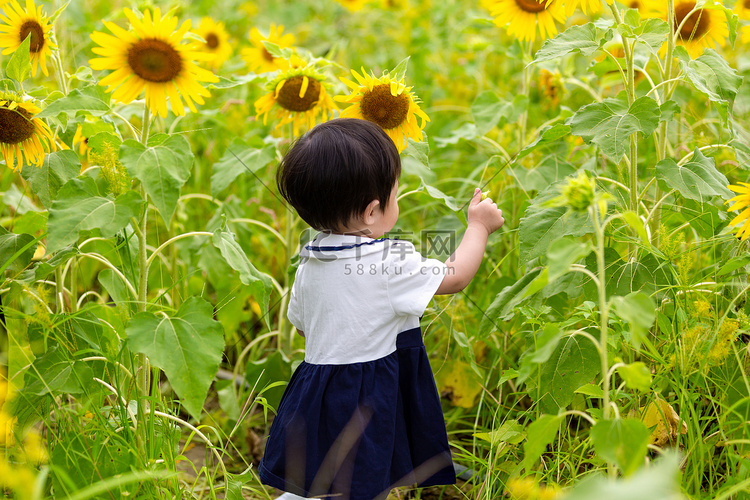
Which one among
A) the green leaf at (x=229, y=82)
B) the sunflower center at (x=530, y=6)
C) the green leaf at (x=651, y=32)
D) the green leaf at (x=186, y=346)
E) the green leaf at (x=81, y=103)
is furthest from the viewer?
the sunflower center at (x=530, y=6)

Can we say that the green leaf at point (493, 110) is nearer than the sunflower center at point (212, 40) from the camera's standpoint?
Yes

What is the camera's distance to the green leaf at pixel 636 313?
1043mm

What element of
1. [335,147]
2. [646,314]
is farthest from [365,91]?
[646,314]

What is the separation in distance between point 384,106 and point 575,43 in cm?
50

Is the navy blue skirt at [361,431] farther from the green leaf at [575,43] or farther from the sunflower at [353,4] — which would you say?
the sunflower at [353,4]

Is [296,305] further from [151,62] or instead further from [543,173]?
[543,173]

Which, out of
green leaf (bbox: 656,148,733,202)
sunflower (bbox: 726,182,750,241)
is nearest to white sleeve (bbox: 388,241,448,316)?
green leaf (bbox: 656,148,733,202)

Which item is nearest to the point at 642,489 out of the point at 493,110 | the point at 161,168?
the point at 161,168

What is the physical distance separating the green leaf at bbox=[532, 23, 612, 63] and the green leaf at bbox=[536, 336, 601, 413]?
0.68m

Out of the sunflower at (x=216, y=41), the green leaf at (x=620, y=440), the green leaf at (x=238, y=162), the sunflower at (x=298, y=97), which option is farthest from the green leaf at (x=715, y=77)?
the sunflower at (x=216, y=41)

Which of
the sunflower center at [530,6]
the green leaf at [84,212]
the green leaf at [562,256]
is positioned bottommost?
the green leaf at [562,256]

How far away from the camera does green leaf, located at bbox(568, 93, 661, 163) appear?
58.5 inches

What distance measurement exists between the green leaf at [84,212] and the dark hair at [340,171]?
360 mm

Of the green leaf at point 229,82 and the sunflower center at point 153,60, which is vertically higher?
the sunflower center at point 153,60
